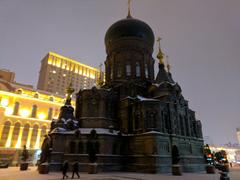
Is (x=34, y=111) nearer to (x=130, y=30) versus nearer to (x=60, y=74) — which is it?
(x=130, y=30)

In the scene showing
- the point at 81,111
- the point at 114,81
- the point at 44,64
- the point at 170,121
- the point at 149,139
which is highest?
the point at 44,64

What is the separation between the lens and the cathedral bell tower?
38000 mm

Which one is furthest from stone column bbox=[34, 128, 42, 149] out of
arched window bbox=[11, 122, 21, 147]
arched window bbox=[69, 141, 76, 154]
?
arched window bbox=[69, 141, 76, 154]

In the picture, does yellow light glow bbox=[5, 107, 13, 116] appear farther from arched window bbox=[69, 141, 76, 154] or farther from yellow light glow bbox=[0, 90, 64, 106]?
arched window bbox=[69, 141, 76, 154]

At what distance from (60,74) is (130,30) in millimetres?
67840

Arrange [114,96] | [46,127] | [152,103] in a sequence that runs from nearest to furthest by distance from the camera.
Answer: [152,103]
[114,96]
[46,127]

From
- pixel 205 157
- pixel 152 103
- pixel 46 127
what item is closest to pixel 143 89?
pixel 152 103

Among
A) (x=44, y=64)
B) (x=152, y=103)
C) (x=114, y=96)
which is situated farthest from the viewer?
(x=44, y=64)

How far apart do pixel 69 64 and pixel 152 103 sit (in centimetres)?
8312

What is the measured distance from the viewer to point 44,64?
97812 mm

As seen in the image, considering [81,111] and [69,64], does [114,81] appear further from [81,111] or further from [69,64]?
[69,64]

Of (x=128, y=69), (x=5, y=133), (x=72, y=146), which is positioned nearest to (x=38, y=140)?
(x=5, y=133)

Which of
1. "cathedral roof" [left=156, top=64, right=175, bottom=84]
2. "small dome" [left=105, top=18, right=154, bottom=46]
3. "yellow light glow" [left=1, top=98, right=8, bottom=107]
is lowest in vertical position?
"yellow light glow" [left=1, top=98, right=8, bottom=107]

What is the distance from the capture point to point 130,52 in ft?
127
